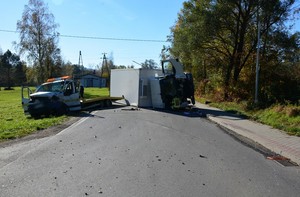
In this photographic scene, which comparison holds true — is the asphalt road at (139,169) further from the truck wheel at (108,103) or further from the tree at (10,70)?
the tree at (10,70)

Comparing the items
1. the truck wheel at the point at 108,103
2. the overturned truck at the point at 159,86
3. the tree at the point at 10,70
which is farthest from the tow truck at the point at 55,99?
the tree at the point at 10,70

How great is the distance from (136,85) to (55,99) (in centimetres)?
764

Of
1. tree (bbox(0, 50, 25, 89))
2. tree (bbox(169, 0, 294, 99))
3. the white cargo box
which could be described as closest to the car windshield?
the white cargo box

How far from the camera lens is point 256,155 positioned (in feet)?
29.8

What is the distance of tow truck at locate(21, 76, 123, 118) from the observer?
19.7 metres

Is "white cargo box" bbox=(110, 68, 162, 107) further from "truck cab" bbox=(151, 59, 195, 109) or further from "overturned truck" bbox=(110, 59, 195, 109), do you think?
"truck cab" bbox=(151, 59, 195, 109)

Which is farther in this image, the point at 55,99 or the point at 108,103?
the point at 108,103

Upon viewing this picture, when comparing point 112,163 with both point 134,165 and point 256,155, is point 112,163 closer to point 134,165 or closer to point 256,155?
point 134,165

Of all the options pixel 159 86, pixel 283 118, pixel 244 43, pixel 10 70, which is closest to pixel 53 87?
pixel 159 86

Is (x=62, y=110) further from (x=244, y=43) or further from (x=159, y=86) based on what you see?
(x=244, y=43)

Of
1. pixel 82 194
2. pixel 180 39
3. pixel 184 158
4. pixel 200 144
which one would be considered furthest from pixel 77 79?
pixel 82 194

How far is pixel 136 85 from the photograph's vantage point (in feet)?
86.7

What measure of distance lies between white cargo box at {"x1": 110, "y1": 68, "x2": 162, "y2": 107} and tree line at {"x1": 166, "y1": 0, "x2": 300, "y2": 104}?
5025 millimetres

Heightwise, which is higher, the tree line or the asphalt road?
the tree line
